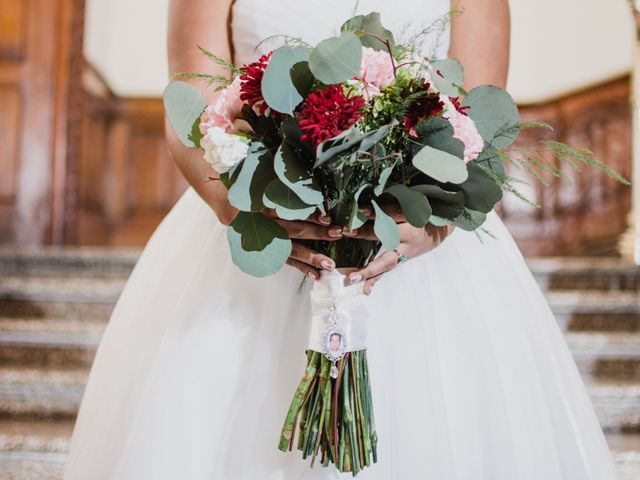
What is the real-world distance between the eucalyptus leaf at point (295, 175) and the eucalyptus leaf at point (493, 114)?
0.94 ft

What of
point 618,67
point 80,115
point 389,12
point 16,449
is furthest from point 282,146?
point 618,67

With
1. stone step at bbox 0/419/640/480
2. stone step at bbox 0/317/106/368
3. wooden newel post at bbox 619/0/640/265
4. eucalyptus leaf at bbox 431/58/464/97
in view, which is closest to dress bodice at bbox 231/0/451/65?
eucalyptus leaf at bbox 431/58/464/97

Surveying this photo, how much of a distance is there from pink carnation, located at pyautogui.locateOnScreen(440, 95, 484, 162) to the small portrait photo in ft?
1.01

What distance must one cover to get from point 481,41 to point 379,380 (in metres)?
0.71

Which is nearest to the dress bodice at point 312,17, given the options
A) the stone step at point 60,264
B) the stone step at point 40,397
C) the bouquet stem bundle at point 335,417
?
the bouquet stem bundle at point 335,417

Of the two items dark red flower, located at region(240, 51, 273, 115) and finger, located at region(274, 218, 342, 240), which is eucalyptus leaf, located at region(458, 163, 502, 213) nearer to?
finger, located at region(274, 218, 342, 240)

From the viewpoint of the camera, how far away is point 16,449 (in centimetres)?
214

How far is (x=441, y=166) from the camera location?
2.83 feet

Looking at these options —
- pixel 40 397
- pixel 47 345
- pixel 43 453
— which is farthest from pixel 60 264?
pixel 43 453

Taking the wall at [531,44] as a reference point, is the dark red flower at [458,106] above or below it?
below

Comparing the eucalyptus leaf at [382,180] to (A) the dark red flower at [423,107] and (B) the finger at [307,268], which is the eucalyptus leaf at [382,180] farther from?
(B) the finger at [307,268]

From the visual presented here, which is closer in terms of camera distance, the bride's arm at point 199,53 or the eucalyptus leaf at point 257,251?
the eucalyptus leaf at point 257,251

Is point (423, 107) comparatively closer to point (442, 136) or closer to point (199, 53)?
point (442, 136)

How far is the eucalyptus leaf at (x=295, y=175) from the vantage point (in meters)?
0.87
